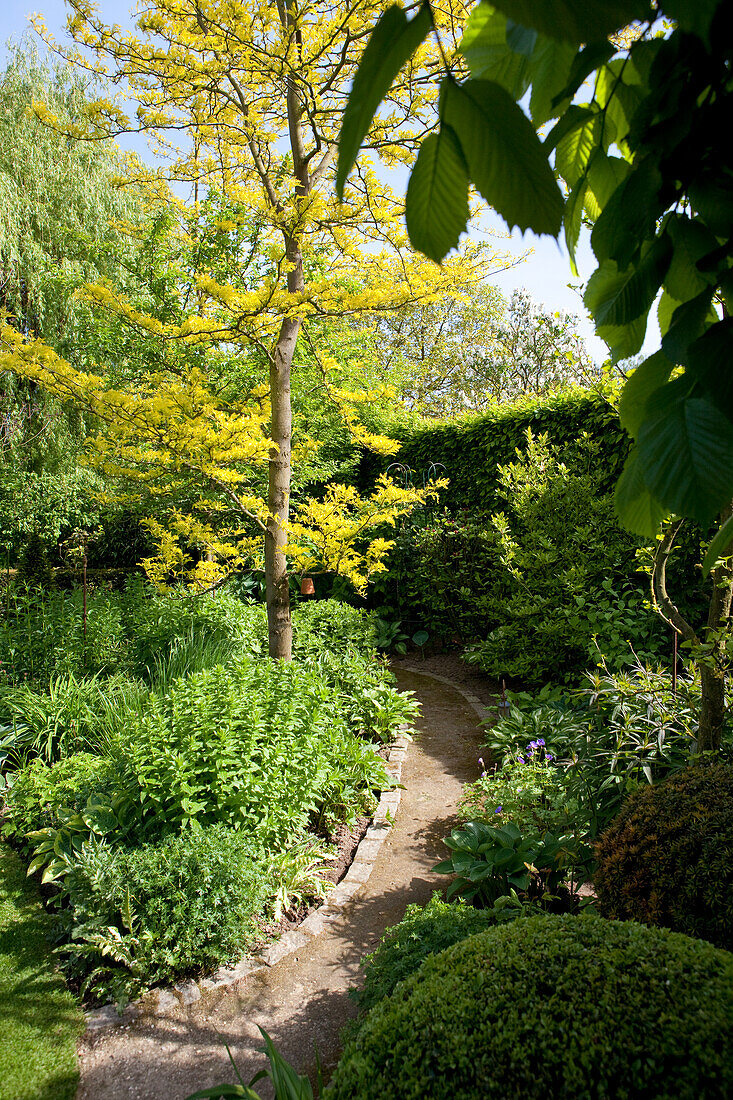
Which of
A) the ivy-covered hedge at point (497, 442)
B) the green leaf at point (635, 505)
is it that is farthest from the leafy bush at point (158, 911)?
the ivy-covered hedge at point (497, 442)

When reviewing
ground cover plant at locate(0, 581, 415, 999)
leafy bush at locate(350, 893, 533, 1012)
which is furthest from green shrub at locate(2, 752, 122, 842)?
leafy bush at locate(350, 893, 533, 1012)

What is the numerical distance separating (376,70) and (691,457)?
0.36 meters

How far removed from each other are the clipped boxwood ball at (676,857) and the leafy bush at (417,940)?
441 millimetres

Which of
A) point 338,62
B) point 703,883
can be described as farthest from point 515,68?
point 338,62

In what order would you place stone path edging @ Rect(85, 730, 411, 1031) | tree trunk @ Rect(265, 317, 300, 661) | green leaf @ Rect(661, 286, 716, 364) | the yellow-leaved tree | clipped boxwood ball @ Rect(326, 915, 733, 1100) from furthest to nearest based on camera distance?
tree trunk @ Rect(265, 317, 300, 661) → the yellow-leaved tree → stone path edging @ Rect(85, 730, 411, 1031) → clipped boxwood ball @ Rect(326, 915, 733, 1100) → green leaf @ Rect(661, 286, 716, 364)

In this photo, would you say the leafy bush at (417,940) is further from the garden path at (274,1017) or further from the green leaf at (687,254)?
the green leaf at (687,254)

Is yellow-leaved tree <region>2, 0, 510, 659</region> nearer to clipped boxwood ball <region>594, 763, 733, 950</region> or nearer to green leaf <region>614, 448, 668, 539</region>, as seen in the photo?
clipped boxwood ball <region>594, 763, 733, 950</region>

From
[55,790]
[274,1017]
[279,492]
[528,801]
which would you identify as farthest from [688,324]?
[279,492]

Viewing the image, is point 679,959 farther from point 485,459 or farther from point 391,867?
point 485,459

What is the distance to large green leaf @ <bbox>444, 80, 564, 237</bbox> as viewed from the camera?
0.46 metres

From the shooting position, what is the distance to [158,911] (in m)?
2.74

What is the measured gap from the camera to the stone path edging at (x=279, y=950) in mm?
2590

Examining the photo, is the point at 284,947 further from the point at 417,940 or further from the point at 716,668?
the point at 716,668

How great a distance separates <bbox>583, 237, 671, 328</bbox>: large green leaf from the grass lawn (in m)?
2.93
